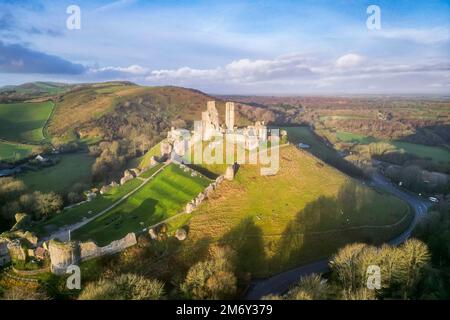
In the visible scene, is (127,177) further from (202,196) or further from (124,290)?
(124,290)

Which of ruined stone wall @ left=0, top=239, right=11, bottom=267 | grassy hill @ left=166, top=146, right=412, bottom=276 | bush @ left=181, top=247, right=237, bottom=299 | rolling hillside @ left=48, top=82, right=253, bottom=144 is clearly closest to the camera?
bush @ left=181, top=247, right=237, bottom=299

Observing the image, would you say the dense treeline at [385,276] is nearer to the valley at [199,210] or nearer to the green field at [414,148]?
the valley at [199,210]

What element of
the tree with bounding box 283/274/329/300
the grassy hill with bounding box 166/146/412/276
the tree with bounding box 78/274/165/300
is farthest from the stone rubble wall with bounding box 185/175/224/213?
the tree with bounding box 283/274/329/300

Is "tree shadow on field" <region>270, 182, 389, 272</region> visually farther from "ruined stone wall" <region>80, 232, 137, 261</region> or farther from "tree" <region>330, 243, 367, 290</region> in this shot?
"ruined stone wall" <region>80, 232, 137, 261</region>

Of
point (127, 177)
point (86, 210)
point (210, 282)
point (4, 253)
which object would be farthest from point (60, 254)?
point (127, 177)

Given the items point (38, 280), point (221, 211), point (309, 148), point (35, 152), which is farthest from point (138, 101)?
point (38, 280)

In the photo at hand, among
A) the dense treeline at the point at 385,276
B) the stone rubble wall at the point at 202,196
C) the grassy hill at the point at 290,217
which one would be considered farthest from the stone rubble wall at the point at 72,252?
the dense treeline at the point at 385,276
